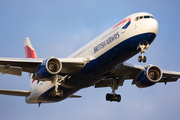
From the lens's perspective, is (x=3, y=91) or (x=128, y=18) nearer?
(x=128, y=18)

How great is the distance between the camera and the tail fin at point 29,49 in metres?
42.6

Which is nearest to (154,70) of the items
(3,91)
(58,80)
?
(58,80)

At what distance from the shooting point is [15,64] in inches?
1154

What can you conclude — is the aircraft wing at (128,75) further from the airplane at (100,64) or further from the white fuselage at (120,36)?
the white fuselage at (120,36)

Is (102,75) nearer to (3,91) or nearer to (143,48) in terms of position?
(143,48)

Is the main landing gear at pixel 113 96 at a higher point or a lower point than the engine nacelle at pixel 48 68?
lower

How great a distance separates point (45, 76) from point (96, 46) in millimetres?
5744

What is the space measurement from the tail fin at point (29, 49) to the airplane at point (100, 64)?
8357mm

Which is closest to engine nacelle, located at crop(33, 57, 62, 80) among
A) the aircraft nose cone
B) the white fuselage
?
the white fuselage

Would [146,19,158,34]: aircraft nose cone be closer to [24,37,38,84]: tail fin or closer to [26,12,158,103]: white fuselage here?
[26,12,158,103]: white fuselage

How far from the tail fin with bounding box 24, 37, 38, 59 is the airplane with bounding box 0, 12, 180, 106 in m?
8.36

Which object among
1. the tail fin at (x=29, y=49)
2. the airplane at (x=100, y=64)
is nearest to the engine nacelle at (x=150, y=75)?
the airplane at (x=100, y=64)

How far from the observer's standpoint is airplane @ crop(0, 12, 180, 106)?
2628 centimetres

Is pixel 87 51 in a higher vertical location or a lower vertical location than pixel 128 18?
lower
